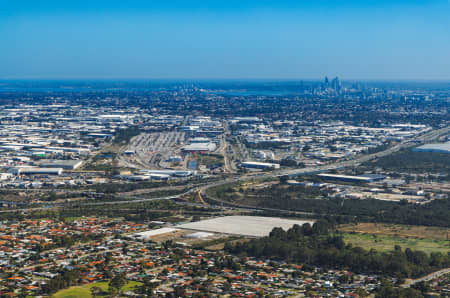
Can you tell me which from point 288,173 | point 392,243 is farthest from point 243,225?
point 288,173

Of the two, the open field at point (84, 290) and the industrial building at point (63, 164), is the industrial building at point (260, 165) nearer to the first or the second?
the industrial building at point (63, 164)

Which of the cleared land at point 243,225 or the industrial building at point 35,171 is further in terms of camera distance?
the industrial building at point 35,171

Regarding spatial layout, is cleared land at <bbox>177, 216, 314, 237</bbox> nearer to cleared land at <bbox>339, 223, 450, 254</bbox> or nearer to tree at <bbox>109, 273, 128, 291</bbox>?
cleared land at <bbox>339, 223, 450, 254</bbox>

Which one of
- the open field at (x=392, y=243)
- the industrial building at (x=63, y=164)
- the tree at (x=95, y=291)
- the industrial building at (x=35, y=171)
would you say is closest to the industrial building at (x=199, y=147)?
the industrial building at (x=63, y=164)

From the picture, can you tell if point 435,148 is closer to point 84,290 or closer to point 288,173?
point 288,173

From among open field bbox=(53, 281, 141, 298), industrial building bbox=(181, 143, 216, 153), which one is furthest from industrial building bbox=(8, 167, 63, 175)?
open field bbox=(53, 281, 141, 298)

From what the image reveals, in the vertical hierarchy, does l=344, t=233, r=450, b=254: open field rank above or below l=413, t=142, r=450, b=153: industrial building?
below
